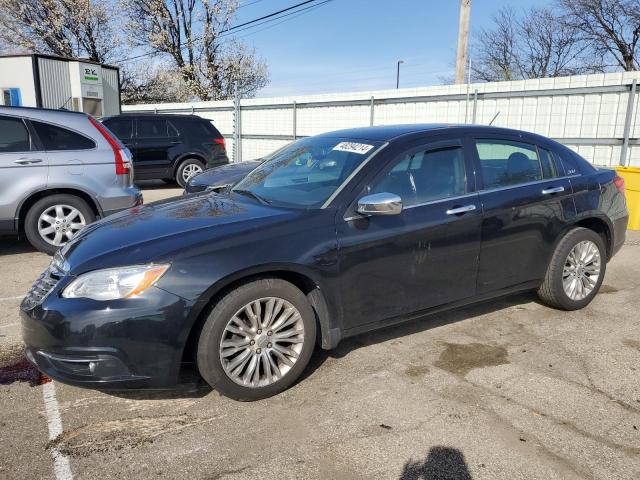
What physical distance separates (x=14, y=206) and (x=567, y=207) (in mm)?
5743

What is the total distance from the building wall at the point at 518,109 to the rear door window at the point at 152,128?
4.30m

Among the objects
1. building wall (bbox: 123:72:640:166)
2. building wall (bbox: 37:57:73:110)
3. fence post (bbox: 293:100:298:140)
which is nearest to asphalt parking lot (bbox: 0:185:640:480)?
building wall (bbox: 123:72:640:166)

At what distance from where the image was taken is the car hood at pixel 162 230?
2914 mm

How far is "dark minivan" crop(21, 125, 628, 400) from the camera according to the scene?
111 inches

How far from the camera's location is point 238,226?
3.14m

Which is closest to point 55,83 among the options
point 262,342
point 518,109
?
point 518,109

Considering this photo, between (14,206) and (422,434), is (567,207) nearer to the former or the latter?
(422,434)

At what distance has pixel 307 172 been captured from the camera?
156 inches

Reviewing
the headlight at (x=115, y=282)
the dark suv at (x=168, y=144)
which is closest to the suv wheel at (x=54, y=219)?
the headlight at (x=115, y=282)

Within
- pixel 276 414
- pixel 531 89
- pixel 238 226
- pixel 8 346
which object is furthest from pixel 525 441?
pixel 531 89

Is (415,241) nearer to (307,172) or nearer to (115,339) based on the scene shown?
(307,172)

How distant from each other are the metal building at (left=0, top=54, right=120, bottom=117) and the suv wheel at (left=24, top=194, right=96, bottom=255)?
44.8 ft

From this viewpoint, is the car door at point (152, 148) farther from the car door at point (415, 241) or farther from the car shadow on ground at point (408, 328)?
the car door at point (415, 241)

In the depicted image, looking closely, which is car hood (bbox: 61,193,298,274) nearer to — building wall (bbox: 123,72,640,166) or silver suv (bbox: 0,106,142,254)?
silver suv (bbox: 0,106,142,254)
